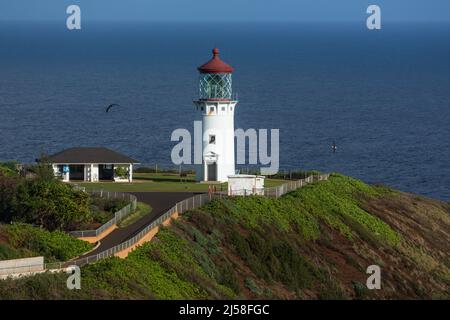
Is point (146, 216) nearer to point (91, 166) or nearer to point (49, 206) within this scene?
point (49, 206)

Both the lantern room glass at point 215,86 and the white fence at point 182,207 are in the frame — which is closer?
the white fence at point 182,207

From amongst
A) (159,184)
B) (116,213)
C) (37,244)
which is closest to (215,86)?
(159,184)

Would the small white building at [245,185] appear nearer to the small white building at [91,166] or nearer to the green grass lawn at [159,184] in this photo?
the green grass lawn at [159,184]

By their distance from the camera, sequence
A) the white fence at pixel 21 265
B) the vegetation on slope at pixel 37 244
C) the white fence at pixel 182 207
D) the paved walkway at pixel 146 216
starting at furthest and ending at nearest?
the paved walkway at pixel 146 216
the vegetation on slope at pixel 37 244
the white fence at pixel 182 207
the white fence at pixel 21 265

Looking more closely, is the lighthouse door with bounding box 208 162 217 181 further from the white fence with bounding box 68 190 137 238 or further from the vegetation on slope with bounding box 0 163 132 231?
the vegetation on slope with bounding box 0 163 132 231

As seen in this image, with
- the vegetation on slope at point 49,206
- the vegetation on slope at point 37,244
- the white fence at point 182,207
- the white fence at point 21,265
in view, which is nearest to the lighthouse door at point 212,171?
the white fence at point 182,207

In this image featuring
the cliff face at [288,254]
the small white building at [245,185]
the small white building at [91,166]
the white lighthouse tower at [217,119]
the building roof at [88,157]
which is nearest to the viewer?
the cliff face at [288,254]

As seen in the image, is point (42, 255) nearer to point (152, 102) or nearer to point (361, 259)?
point (361, 259)
